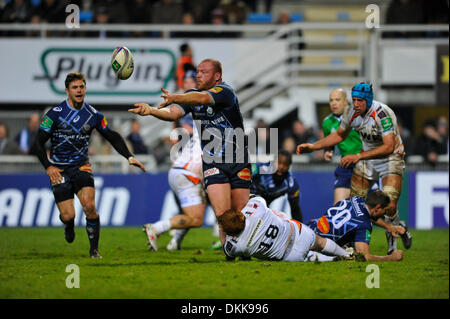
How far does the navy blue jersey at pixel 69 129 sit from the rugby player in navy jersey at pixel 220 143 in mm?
1832

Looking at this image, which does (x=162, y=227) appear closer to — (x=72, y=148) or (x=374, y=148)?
(x=72, y=148)

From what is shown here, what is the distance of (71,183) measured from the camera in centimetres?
1130

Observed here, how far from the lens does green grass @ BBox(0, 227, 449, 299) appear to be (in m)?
7.62

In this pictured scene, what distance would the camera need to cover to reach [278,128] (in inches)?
905

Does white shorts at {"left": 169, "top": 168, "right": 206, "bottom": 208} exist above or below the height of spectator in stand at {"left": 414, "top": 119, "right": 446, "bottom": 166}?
below

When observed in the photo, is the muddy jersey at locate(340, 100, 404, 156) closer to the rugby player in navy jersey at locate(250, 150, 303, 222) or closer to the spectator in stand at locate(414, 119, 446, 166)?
the rugby player in navy jersey at locate(250, 150, 303, 222)

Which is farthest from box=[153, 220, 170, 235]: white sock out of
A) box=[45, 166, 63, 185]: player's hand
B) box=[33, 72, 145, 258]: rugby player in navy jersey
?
box=[45, 166, 63, 185]: player's hand

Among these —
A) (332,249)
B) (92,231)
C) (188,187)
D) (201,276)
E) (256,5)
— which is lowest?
(201,276)

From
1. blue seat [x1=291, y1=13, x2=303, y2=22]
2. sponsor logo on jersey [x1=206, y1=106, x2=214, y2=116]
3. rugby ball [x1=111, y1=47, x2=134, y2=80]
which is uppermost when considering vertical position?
blue seat [x1=291, y1=13, x2=303, y2=22]

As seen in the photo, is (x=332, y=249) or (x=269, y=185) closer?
(x=332, y=249)

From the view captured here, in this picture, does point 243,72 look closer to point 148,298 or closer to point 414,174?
point 414,174

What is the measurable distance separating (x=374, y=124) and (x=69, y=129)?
4.62 m

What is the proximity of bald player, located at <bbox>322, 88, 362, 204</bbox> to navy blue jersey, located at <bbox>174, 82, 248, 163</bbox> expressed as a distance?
11.2ft

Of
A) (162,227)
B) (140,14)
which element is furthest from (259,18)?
(162,227)
